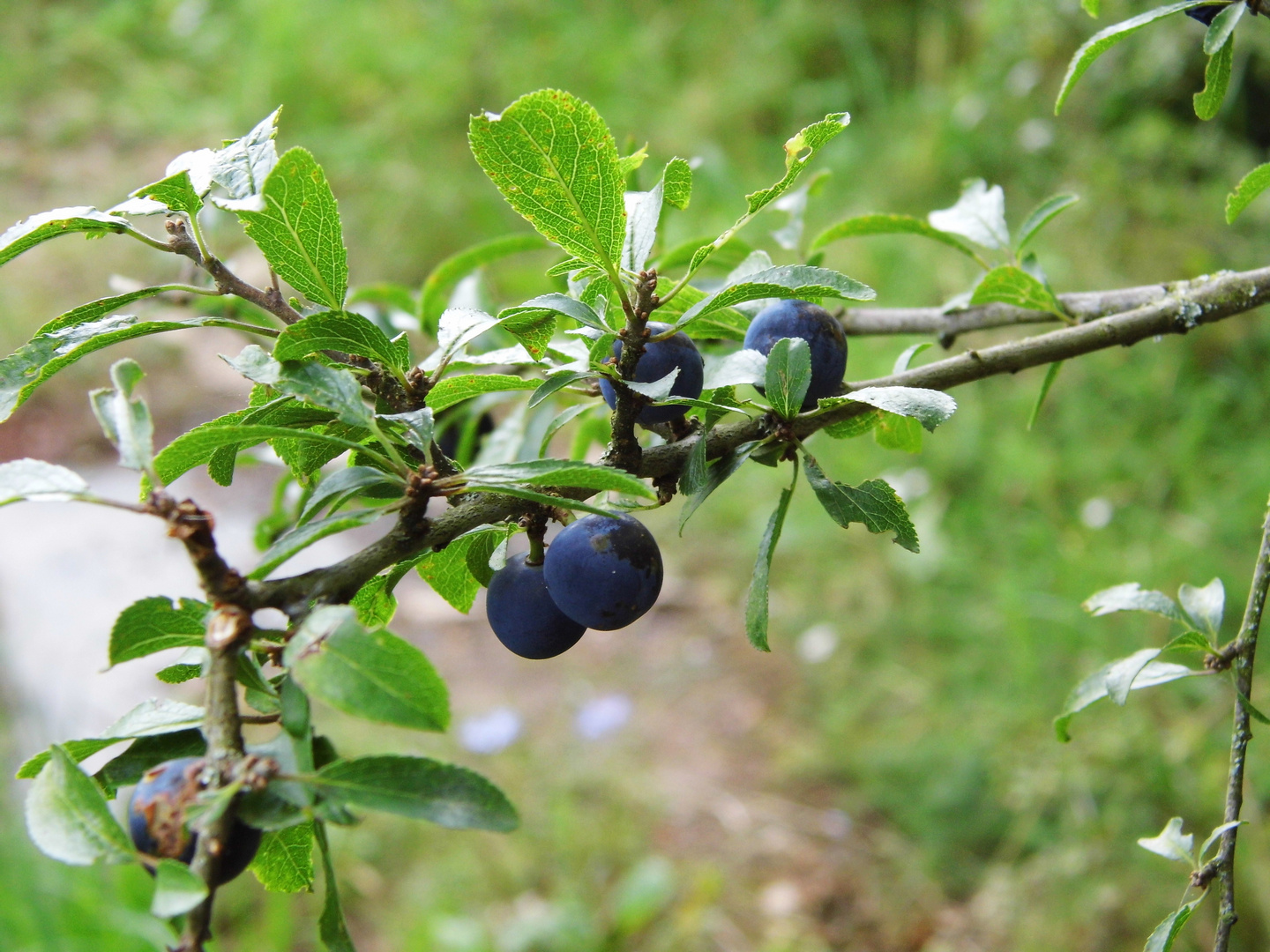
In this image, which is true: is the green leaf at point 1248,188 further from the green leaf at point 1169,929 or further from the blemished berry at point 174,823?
the blemished berry at point 174,823

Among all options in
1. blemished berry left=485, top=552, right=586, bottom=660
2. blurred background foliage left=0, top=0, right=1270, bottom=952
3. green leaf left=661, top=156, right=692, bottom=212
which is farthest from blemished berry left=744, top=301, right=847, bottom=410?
blurred background foliage left=0, top=0, right=1270, bottom=952

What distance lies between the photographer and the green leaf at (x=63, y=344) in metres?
0.56

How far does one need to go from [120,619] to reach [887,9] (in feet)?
13.4

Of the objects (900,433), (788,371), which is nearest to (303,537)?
(788,371)

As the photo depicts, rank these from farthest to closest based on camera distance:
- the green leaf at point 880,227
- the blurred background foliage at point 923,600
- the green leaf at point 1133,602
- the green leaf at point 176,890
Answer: the blurred background foliage at point 923,600, the green leaf at point 880,227, the green leaf at point 1133,602, the green leaf at point 176,890

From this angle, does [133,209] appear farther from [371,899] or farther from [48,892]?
[371,899]

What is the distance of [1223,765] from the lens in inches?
71.5

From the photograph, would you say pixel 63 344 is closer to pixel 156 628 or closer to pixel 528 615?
pixel 156 628

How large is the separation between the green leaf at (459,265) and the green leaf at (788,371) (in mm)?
433

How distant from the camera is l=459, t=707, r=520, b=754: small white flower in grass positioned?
229cm

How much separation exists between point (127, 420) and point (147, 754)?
18cm

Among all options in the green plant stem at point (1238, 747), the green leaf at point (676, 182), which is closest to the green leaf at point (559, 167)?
the green leaf at point (676, 182)

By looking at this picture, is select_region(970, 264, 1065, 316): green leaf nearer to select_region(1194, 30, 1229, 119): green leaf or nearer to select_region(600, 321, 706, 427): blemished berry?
select_region(1194, 30, 1229, 119): green leaf

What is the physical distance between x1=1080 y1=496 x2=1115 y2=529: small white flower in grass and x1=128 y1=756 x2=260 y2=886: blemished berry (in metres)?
2.20
